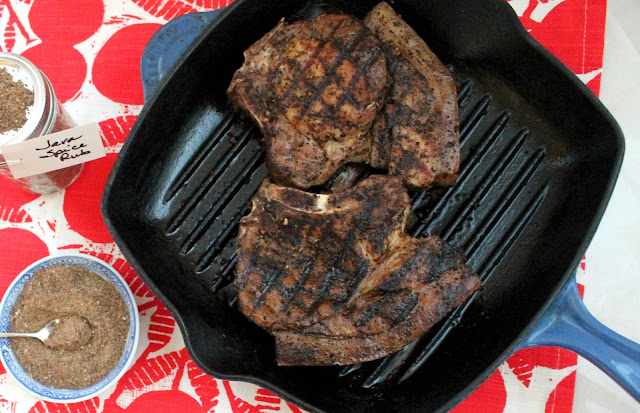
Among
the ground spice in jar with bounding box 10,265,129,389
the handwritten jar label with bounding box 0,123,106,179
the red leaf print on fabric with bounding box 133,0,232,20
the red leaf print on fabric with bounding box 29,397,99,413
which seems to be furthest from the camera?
the red leaf print on fabric with bounding box 133,0,232,20

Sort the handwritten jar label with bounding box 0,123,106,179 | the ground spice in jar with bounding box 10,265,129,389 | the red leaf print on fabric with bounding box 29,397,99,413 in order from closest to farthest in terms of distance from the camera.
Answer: the handwritten jar label with bounding box 0,123,106,179
the ground spice in jar with bounding box 10,265,129,389
the red leaf print on fabric with bounding box 29,397,99,413

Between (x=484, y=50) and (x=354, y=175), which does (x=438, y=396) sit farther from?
(x=484, y=50)

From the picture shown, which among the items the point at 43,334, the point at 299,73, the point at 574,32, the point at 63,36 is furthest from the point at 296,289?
the point at 574,32

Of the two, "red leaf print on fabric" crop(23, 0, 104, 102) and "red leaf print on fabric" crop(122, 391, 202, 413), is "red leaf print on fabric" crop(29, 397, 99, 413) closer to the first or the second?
"red leaf print on fabric" crop(122, 391, 202, 413)

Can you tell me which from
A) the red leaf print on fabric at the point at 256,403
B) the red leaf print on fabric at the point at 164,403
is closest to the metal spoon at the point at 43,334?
the red leaf print on fabric at the point at 164,403

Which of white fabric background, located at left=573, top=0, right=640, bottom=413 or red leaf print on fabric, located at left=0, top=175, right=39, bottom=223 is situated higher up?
white fabric background, located at left=573, top=0, right=640, bottom=413

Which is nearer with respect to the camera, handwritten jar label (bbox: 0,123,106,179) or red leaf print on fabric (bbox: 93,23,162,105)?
handwritten jar label (bbox: 0,123,106,179)

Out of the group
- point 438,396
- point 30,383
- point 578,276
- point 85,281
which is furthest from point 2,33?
point 578,276

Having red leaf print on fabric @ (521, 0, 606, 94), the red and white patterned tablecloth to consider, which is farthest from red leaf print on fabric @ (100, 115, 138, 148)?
red leaf print on fabric @ (521, 0, 606, 94)
